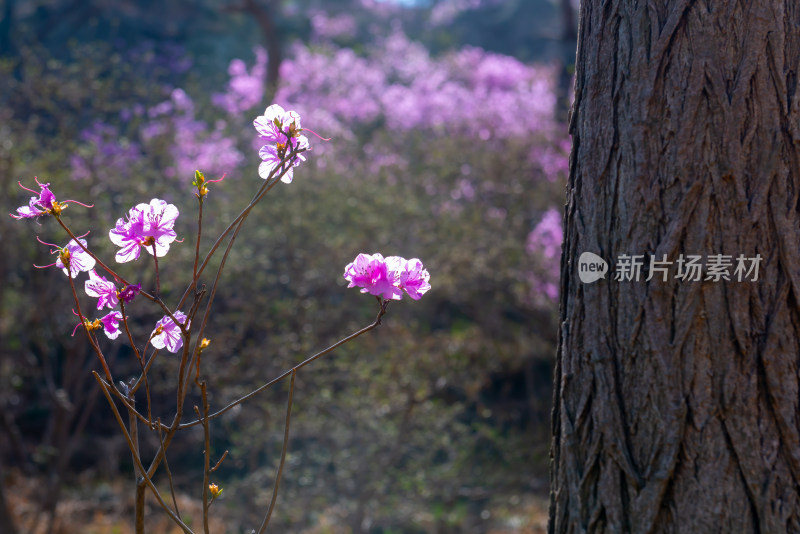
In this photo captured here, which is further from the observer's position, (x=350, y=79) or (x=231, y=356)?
(x=350, y=79)

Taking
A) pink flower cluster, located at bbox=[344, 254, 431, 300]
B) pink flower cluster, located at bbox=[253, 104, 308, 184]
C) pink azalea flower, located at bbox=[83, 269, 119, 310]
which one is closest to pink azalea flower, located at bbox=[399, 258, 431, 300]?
pink flower cluster, located at bbox=[344, 254, 431, 300]

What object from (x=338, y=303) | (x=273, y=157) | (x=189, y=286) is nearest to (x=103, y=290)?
(x=189, y=286)

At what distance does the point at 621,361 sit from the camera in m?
1.53

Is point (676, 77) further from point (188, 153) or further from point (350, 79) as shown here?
point (350, 79)

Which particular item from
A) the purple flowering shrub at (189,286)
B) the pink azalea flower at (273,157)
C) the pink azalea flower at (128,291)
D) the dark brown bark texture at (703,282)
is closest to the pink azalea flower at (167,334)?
the purple flowering shrub at (189,286)

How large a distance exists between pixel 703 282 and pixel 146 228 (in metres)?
1.03

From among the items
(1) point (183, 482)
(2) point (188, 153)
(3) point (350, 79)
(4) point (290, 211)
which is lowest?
(1) point (183, 482)

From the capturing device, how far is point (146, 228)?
47.6 inches

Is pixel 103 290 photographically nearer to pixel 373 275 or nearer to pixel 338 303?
pixel 373 275

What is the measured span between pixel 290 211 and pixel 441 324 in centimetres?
166

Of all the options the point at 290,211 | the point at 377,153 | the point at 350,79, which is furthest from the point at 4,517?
the point at 350,79

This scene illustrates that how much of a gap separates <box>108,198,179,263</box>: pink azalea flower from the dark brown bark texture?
0.89m

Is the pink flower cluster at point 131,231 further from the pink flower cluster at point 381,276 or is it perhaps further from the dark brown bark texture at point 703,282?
the dark brown bark texture at point 703,282

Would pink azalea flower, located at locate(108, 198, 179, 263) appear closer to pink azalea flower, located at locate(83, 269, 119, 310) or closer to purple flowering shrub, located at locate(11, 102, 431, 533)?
purple flowering shrub, located at locate(11, 102, 431, 533)
